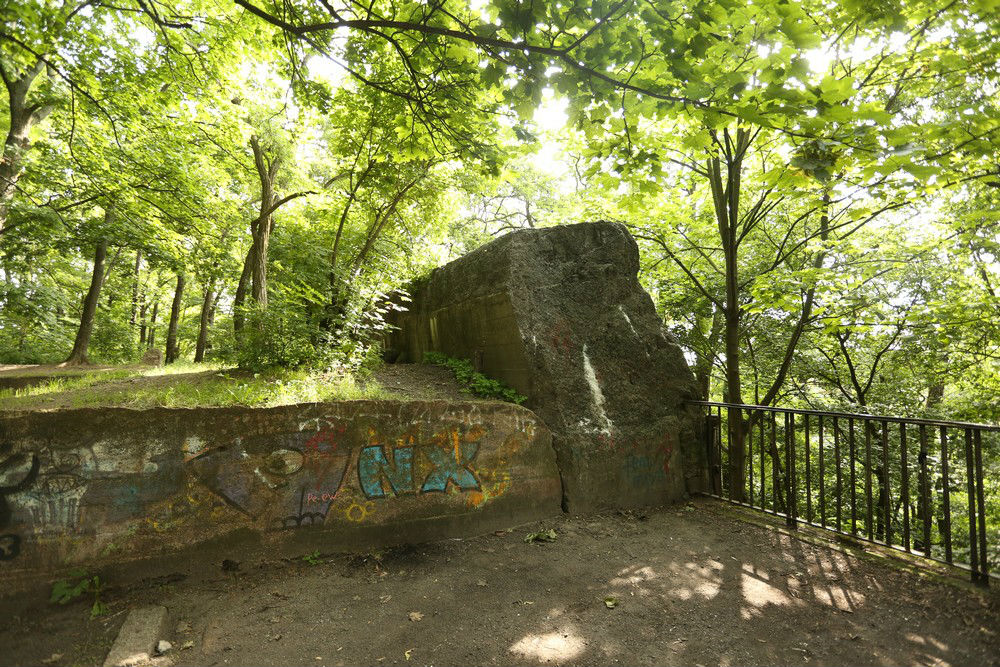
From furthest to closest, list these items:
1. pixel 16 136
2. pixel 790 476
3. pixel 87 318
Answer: pixel 87 318
pixel 16 136
pixel 790 476

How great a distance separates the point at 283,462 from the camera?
169 inches

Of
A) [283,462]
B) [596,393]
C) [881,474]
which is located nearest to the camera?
[283,462]

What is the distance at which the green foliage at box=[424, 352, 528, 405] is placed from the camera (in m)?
5.67

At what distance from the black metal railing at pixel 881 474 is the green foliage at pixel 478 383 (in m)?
2.47

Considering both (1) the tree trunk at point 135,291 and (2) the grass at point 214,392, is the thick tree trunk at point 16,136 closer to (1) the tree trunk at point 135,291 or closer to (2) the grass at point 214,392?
(2) the grass at point 214,392

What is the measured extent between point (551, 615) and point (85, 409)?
13.1 ft

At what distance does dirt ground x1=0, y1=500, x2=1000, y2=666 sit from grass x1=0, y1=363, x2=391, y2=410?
141 centimetres

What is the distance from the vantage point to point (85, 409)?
381cm

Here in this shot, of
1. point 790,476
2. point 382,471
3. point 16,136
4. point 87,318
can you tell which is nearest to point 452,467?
point 382,471

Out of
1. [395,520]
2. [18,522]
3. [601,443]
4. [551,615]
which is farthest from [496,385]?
[18,522]

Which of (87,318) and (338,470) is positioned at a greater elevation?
(87,318)

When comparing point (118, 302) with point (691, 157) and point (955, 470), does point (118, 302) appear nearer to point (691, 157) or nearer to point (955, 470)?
point (691, 157)

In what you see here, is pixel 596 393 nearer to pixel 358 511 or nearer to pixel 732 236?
pixel 358 511

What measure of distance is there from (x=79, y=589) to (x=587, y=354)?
5.19 meters
